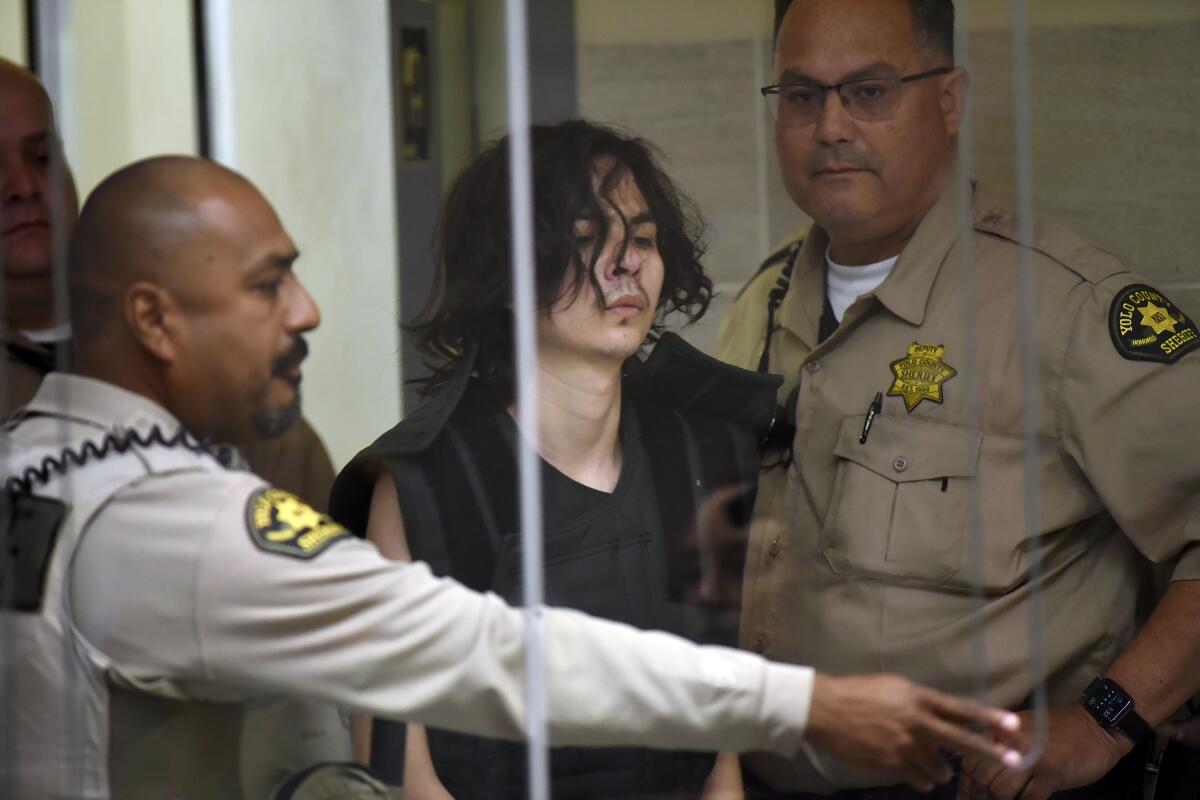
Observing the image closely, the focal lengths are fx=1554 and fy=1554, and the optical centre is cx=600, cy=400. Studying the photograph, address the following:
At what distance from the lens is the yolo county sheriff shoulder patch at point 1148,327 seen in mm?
2445

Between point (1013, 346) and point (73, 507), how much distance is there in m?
1.39

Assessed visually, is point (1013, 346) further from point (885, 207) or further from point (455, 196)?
point (455, 196)

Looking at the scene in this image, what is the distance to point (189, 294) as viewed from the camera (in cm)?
207

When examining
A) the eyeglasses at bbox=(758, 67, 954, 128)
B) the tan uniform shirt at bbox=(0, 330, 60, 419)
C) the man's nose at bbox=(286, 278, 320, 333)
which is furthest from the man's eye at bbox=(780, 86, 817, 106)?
the tan uniform shirt at bbox=(0, 330, 60, 419)

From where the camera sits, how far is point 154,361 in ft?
6.82

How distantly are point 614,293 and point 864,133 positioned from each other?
463 millimetres

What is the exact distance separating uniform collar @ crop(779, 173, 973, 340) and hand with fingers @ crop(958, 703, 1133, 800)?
0.66 m

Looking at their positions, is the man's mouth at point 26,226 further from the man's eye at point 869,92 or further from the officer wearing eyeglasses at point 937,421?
the man's eye at point 869,92

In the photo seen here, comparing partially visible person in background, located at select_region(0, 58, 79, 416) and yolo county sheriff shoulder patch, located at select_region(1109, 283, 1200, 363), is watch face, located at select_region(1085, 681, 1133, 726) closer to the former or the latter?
yolo county sheriff shoulder patch, located at select_region(1109, 283, 1200, 363)

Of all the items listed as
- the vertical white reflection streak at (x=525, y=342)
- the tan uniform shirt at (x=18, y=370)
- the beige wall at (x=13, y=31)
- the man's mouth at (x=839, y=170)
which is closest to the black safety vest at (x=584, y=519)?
the vertical white reflection streak at (x=525, y=342)

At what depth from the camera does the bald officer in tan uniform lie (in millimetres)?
2004


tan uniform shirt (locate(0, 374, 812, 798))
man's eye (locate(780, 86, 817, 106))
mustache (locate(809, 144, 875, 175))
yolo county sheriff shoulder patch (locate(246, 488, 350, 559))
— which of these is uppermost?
man's eye (locate(780, 86, 817, 106))

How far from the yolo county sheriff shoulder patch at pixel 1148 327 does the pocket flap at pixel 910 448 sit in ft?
1.00

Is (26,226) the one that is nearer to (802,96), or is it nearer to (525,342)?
(525,342)
